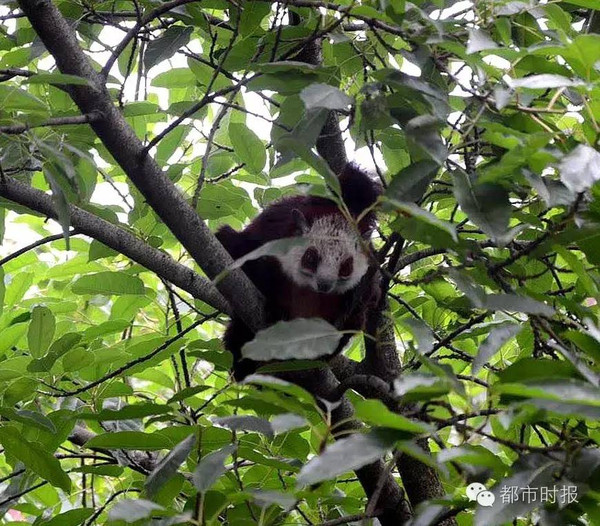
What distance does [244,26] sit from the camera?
8.31 feet

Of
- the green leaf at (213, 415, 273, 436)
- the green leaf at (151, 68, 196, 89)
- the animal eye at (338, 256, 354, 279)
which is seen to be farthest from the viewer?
the animal eye at (338, 256, 354, 279)

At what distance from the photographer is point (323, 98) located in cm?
177

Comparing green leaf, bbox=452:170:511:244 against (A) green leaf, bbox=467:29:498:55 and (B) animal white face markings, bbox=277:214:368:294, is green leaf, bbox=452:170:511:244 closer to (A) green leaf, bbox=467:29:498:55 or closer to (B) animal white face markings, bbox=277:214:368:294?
(A) green leaf, bbox=467:29:498:55

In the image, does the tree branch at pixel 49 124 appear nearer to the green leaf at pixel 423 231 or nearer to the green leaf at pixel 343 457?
the green leaf at pixel 423 231

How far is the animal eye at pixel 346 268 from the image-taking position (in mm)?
3660

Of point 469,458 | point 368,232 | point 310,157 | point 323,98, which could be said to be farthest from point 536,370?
point 368,232

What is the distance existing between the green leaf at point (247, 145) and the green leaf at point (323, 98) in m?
1.27

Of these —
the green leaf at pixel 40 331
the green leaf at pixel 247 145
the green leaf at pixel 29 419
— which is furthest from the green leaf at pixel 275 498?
the green leaf at pixel 247 145

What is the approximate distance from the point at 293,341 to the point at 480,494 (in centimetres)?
49

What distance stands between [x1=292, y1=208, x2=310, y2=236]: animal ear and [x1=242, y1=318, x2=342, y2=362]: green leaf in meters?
1.95

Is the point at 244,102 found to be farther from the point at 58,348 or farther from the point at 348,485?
the point at 348,485

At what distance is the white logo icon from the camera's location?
1592 millimetres

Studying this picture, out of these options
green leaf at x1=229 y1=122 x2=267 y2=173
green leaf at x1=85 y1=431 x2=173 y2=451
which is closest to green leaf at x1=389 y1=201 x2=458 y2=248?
green leaf at x1=85 y1=431 x2=173 y2=451

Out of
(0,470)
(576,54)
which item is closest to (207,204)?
(576,54)
